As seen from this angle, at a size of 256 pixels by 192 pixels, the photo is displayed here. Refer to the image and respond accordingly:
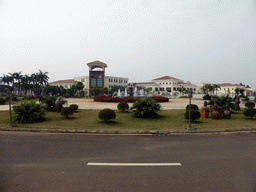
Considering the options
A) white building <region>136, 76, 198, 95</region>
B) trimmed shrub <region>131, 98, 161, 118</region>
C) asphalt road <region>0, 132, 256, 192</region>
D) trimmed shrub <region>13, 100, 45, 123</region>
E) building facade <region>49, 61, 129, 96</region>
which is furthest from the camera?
white building <region>136, 76, 198, 95</region>

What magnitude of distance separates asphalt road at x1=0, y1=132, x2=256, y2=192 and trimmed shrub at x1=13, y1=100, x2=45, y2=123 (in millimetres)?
5388

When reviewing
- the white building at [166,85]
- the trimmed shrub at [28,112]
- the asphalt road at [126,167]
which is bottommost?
the asphalt road at [126,167]

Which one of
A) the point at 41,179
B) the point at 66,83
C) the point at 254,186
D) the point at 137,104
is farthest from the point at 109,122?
the point at 66,83

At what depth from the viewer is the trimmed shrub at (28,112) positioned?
12.4 metres

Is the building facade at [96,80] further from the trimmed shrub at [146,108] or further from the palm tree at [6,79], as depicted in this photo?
the trimmed shrub at [146,108]

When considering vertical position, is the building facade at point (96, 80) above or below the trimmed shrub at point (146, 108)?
above

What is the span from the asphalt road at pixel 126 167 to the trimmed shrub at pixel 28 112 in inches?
212

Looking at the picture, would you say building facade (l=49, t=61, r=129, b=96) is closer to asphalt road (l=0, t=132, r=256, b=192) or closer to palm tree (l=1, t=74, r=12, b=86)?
palm tree (l=1, t=74, r=12, b=86)

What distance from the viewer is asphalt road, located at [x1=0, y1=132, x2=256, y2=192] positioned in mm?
3896

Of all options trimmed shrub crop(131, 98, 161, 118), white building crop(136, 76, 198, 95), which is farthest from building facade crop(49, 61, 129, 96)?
trimmed shrub crop(131, 98, 161, 118)

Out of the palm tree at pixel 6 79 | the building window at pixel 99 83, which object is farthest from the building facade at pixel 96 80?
the palm tree at pixel 6 79

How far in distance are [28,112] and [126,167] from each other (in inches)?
385

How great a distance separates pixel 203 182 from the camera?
406 cm

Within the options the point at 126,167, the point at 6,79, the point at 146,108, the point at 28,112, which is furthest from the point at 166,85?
the point at 126,167
